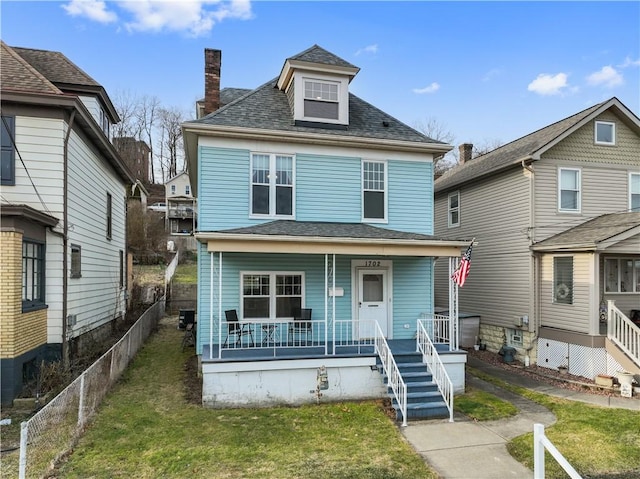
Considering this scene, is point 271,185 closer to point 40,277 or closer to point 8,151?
point 40,277

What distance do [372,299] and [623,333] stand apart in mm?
6656

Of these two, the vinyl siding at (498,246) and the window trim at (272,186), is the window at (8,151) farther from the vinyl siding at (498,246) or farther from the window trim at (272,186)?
the vinyl siding at (498,246)

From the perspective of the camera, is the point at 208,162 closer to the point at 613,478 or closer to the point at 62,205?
the point at 62,205

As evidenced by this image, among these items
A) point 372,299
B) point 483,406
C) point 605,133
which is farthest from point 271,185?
point 605,133

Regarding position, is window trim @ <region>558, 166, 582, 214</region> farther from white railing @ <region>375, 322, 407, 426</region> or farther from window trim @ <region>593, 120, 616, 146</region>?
white railing @ <region>375, 322, 407, 426</region>

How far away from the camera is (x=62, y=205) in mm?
9391

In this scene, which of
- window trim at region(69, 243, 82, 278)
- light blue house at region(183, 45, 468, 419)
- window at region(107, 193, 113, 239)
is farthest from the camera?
window at region(107, 193, 113, 239)

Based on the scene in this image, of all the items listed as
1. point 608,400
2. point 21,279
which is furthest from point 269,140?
point 608,400

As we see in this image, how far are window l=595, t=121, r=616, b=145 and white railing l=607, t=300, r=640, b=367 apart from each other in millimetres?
5990

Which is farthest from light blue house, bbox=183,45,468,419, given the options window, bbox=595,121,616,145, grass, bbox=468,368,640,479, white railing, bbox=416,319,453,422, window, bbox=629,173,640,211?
window, bbox=629,173,640,211

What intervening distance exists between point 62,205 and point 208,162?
3.45 metres

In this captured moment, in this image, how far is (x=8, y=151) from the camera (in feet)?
29.3

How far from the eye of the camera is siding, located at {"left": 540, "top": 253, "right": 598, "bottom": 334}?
1115 centimetres

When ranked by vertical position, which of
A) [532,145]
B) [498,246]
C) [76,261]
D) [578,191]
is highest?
[532,145]
